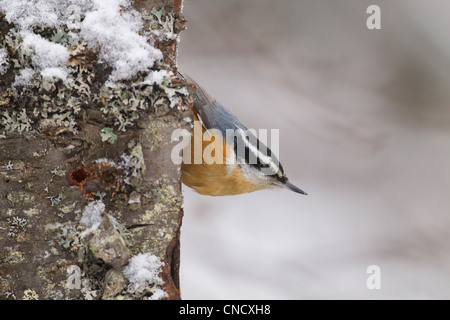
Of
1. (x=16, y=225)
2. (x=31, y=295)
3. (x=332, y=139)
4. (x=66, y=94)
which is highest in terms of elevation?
(x=332, y=139)

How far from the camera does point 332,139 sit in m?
3.07

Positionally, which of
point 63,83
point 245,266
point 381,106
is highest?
point 381,106

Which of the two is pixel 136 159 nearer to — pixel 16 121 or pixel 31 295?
pixel 16 121

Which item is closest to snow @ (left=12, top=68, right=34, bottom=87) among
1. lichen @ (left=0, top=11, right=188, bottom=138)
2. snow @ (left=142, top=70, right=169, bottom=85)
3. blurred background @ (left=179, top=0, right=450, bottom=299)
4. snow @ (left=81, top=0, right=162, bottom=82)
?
lichen @ (left=0, top=11, right=188, bottom=138)

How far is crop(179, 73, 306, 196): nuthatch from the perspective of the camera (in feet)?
5.99

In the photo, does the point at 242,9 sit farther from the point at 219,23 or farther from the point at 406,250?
the point at 406,250

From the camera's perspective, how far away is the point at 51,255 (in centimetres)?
129

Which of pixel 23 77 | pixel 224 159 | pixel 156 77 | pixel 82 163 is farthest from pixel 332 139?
pixel 23 77

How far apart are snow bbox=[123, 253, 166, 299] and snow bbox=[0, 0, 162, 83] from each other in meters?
0.48

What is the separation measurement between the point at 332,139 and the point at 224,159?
136cm

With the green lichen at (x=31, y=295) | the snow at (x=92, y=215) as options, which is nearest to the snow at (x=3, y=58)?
the snow at (x=92, y=215)

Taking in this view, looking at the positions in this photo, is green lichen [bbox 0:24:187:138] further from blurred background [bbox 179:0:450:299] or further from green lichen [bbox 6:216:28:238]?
blurred background [bbox 179:0:450:299]
